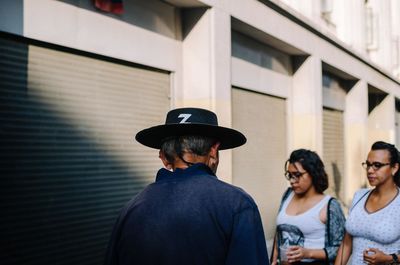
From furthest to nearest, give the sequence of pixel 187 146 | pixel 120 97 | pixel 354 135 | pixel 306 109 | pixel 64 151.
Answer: pixel 354 135
pixel 306 109
pixel 120 97
pixel 64 151
pixel 187 146

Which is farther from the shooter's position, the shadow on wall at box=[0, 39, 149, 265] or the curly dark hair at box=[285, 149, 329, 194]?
the shadow on wall at box=[0, 39, 149, 265]

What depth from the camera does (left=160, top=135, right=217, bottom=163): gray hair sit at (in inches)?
104

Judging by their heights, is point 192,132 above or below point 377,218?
above

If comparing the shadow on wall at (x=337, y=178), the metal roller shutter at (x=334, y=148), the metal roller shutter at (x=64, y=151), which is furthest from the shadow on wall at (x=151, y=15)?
the shadow on wall at (x=337, y=178)

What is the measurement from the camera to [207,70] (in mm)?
7504

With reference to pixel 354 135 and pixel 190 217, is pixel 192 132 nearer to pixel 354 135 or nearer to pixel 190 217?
pixel 190 217

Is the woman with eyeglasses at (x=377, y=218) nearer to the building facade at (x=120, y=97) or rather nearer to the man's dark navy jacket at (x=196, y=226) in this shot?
the man's dark navy jacket at (x=196, y=226)

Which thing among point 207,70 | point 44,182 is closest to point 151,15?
point 207,70

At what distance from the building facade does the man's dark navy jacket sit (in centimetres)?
273

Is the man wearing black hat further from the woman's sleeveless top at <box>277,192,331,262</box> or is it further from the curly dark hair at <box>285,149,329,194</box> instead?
the curly dark hair at <box>285,149,329,194</box>

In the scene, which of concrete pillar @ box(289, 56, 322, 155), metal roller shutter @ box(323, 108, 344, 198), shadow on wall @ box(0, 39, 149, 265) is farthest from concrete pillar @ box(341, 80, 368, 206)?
shadow on wall @ box(0, 39, 149, 265)

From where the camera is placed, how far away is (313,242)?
432 cm

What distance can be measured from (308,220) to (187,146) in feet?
6.61

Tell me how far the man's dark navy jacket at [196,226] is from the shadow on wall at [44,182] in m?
2.71
